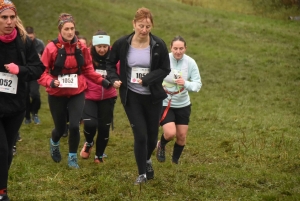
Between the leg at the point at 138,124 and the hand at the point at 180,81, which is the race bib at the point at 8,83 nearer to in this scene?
the leg at the point at 138,124

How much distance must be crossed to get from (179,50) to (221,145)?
2807 mm

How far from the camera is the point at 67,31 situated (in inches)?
312

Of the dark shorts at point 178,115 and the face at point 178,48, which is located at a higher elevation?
the face at point 178,48

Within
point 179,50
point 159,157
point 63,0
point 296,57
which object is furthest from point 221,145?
point 63,0

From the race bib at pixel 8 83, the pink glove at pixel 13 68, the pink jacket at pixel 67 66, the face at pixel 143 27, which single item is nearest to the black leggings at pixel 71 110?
the pink jacket at pixel 67 66

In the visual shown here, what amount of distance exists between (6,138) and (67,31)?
8.12 ft

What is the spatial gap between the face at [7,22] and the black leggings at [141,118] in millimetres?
1788

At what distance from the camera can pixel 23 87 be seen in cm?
596

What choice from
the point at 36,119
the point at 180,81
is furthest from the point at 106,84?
the point at 36,119

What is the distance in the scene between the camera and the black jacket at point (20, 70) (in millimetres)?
5770

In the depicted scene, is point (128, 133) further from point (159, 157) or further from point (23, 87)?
point (23, 87)

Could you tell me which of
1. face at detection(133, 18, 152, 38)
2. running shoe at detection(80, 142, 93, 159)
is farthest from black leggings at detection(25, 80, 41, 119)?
face at detection(133, 18, 152, 38)

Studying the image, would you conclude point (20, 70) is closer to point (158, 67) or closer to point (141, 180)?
point (158, 67)

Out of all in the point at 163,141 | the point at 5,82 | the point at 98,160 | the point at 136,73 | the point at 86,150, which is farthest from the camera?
the point at 86,150
